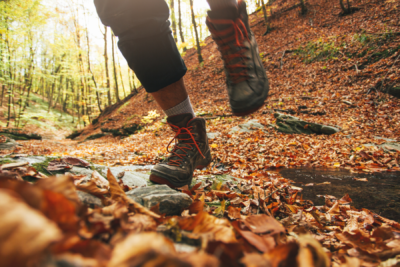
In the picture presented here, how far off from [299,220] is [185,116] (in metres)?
1.11

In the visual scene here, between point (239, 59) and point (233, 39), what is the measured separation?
0.18m

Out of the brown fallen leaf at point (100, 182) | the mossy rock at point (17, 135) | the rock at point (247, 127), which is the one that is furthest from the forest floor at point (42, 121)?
the brown fallen leaf at point (100, 182)

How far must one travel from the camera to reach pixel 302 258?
40cm

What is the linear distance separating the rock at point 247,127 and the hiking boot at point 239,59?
4.11 metres

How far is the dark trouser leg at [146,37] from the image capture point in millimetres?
1357

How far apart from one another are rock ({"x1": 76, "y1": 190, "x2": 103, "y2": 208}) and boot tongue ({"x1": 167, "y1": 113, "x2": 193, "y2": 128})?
101 cm

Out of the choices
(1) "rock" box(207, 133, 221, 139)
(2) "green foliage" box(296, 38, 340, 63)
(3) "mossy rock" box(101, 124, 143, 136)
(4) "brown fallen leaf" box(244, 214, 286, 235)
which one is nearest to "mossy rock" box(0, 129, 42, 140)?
(3) "mossy rock" box(101, 124, 143, 136)

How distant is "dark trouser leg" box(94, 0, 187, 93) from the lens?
1.36m

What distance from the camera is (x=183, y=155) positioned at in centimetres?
170

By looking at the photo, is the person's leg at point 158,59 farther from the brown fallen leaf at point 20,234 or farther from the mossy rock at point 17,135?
the mossy rock at point 17,135

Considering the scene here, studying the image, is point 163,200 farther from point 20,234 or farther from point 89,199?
point 20,234

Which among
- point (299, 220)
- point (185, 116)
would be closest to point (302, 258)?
point (299, 220)

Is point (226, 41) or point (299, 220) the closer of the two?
point (299, 220)

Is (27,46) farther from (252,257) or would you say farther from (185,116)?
(252,257)
